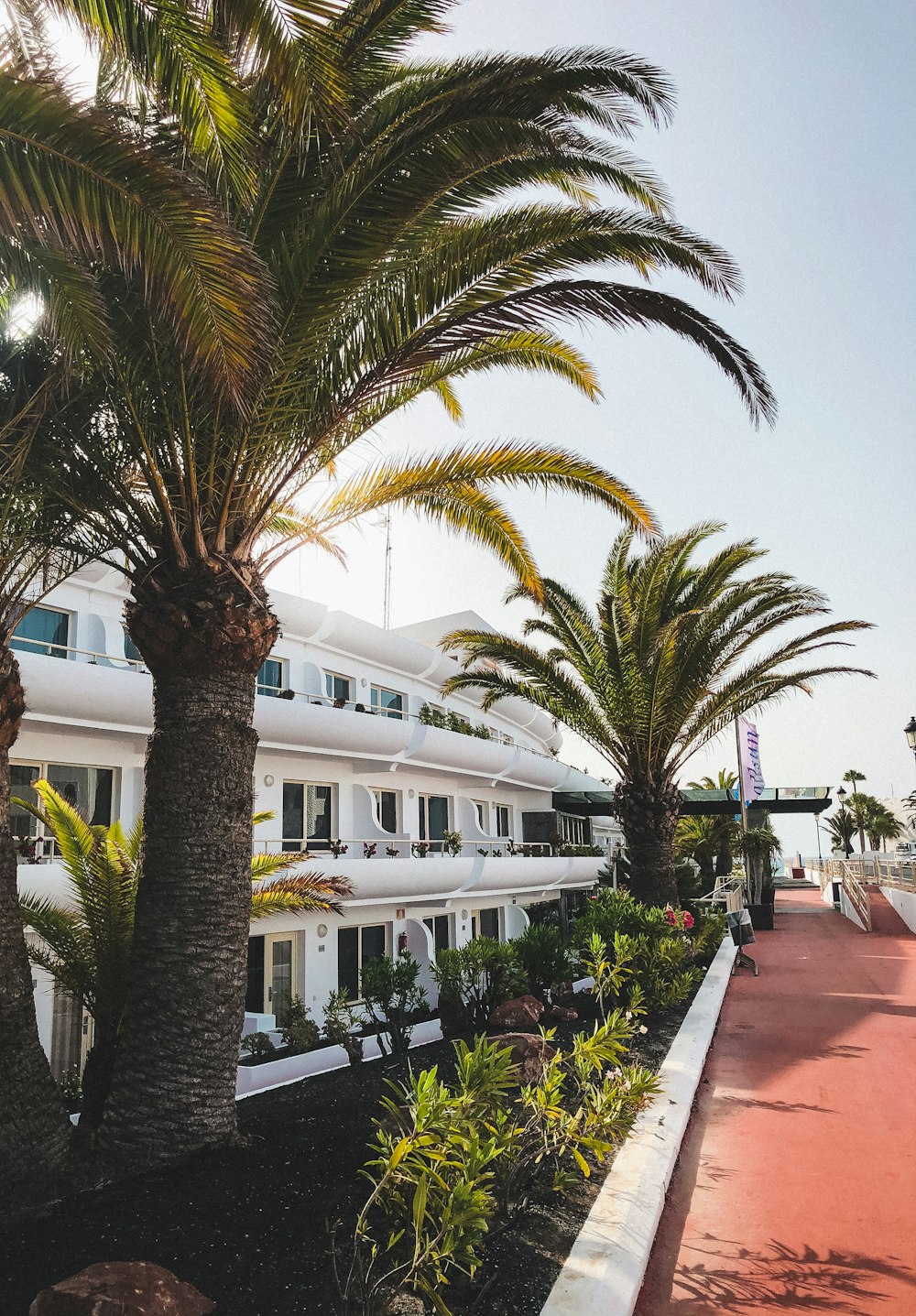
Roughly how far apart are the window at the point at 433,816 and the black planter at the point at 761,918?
9.71 m

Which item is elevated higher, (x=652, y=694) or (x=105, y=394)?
(x=105, y=394)

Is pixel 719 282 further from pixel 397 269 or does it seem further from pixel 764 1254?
pixel 764 1254

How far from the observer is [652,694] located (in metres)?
16.0

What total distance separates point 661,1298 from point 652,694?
38.2 ft

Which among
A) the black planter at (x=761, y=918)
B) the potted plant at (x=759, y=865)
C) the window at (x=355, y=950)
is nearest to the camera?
the window at (x=355, y=950)

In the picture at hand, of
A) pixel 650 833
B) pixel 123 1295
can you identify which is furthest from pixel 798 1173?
pixel 650 833

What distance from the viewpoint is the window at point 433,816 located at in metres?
24.4

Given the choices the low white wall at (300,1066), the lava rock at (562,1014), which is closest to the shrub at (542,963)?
the lava rock at (562,1014)

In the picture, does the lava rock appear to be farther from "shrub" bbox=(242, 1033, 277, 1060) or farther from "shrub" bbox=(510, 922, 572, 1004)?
"shrub" bbox=(242, 1033, 277, 1060)

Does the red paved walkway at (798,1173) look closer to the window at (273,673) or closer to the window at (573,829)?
the window at (273,673)

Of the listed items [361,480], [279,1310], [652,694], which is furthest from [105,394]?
[652,694]

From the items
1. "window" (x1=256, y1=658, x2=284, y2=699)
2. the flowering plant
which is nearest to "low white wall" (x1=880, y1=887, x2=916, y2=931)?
the flowering plant

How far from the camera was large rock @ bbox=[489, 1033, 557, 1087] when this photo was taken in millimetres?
7848

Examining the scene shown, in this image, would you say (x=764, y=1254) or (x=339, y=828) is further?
(x=339, y=828)
